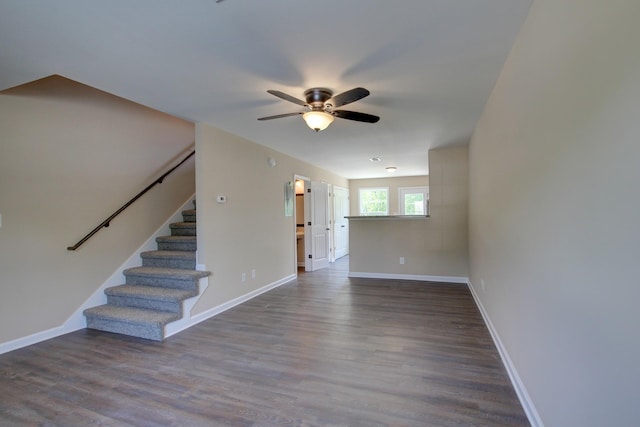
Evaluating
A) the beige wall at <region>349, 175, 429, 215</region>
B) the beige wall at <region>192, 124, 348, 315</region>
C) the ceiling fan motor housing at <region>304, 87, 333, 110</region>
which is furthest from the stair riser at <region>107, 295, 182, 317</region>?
the beige wall at <region>349, 175, 429, 215</region>

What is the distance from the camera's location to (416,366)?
7.91 feet

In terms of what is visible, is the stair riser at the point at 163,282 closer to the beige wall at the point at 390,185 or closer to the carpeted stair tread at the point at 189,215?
the carpeted stair tread at the point at 189,215

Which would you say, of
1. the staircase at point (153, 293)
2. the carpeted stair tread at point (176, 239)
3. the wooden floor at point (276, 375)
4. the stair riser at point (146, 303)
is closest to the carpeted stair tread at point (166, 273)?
the staircase at point (153, 293)

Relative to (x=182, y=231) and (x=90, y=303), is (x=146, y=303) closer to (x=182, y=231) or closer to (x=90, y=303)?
(x=90, y=303)

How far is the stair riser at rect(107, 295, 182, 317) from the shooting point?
330cm

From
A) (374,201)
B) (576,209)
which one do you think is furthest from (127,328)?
(374,201)

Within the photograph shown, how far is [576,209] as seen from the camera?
3.83 feet

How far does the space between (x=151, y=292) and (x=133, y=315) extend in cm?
31

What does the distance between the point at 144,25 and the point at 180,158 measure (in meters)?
3.26

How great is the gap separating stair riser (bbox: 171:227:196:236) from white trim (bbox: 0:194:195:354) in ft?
0.27

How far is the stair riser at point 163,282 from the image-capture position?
11.6 feet

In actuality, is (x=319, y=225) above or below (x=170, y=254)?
above

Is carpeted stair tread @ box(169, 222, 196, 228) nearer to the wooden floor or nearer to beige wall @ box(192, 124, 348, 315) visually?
beige wall @ box(192, 124, 348, 315)

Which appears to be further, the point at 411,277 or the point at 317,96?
the point at 411,277
